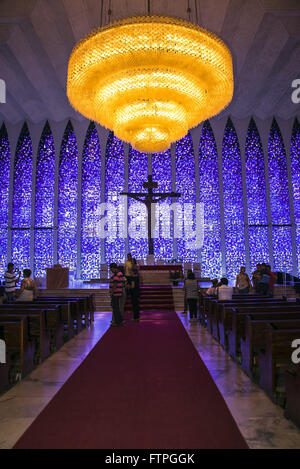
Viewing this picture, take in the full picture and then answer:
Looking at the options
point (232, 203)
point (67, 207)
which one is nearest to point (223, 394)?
point (232, 203)

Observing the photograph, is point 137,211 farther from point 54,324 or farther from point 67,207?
point 54,324

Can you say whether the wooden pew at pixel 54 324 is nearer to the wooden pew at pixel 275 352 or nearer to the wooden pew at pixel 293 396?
the wooden pew at pixel 275 352

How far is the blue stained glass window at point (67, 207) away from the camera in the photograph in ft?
58.9

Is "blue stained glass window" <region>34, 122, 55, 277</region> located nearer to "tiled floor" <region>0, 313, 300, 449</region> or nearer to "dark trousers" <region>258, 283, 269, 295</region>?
"dark trousers" <region>258, 283, 269, 295</region>

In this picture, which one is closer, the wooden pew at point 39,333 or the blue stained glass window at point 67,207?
the wooden pew at point 39,333

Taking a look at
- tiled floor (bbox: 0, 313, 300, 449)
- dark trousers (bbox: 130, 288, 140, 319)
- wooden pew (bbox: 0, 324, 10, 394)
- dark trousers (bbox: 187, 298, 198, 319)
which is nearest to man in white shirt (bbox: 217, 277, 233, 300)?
dark trousers (bbox: 187, 298, 198, 319)

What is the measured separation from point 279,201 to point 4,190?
14.7 metres

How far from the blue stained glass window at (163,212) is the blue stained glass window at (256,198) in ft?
13.9

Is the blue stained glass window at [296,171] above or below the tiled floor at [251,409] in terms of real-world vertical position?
above

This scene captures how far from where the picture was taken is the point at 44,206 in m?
18.1

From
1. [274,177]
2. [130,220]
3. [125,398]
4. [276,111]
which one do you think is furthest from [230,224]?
[125,398]

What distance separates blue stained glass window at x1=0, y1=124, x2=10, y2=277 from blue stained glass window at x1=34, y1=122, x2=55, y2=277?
1.57 m

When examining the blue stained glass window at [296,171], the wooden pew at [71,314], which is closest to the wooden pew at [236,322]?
the wooden pew at [71,314]

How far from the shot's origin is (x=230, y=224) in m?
18.1
